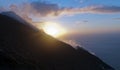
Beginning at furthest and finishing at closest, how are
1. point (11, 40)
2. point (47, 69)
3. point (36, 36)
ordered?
point (36, 36), point (11, 40), point (47, 69)

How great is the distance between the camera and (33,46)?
280 feet

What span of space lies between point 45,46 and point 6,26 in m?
14.7

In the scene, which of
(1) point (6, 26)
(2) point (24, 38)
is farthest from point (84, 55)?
(1) point (6, 26)

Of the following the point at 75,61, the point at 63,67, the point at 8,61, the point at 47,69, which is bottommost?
the point at 8,61

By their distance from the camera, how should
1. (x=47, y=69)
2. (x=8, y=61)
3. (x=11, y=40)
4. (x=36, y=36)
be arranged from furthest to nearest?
1. (x=36, y=36)
2. (x=11, y=40)
3. (x=47, y=69)
4. (x=8, y=61)

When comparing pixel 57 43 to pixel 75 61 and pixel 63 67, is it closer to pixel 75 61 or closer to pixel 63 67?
pixel 75 61

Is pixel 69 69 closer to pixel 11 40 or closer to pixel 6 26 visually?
pixel 11 40

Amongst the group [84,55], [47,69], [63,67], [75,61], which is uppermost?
[84,55]

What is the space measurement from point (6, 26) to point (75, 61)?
83.0 ft

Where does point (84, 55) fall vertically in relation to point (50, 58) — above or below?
above

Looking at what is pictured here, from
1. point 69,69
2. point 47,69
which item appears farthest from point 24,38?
point 47,69

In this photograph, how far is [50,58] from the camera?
7800 cm

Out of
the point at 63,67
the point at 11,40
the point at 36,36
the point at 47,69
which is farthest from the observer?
the point at 36,36

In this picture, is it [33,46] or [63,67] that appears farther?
[33,46]
